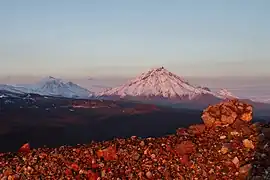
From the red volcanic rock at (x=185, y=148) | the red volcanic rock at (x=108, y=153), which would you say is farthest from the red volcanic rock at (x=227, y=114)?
the red volcanic rock at (x=108, y=153)

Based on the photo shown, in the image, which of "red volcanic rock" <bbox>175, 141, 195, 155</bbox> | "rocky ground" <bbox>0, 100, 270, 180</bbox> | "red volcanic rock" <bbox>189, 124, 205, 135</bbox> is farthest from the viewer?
"red volcanic rock" <bbox>189, 124, 205, 135</bbox>

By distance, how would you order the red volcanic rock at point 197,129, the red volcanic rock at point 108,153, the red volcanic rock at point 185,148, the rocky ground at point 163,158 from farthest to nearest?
the red volcanic rock at point 197,129 < the red volcanic rock at point 108,153 < the red volcanic rock at point 185,148 < the rocky ground at point 163,158

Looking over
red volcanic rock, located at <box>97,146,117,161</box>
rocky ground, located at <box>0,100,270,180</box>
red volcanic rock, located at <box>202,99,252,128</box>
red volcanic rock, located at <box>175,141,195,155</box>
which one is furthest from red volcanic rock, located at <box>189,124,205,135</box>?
red volcanic rock, located at <box>97,146,117,161</box>

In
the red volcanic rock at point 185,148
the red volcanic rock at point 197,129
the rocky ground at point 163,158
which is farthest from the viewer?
the red volcanic rock at point 197,129

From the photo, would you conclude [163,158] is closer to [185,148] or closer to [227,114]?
[185,148]

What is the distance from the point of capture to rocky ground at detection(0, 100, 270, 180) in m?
12.7

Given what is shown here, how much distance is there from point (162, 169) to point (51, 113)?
144m

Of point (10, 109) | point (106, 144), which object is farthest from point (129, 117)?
point (106, 144)

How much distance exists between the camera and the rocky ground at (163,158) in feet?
41.6

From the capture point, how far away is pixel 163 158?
13445mm

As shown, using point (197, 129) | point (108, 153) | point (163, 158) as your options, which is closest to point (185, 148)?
point (163, 158)

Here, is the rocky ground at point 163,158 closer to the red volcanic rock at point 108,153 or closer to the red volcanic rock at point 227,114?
the red volcanic rock at point 108,153

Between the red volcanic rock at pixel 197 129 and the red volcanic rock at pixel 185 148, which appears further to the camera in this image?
the red volcanic rock at pixel 197 129

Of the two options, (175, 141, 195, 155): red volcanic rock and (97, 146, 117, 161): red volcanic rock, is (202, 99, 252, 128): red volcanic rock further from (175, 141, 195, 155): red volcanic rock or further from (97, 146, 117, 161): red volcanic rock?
(97, 146, 117, 161): red volcanic rock
